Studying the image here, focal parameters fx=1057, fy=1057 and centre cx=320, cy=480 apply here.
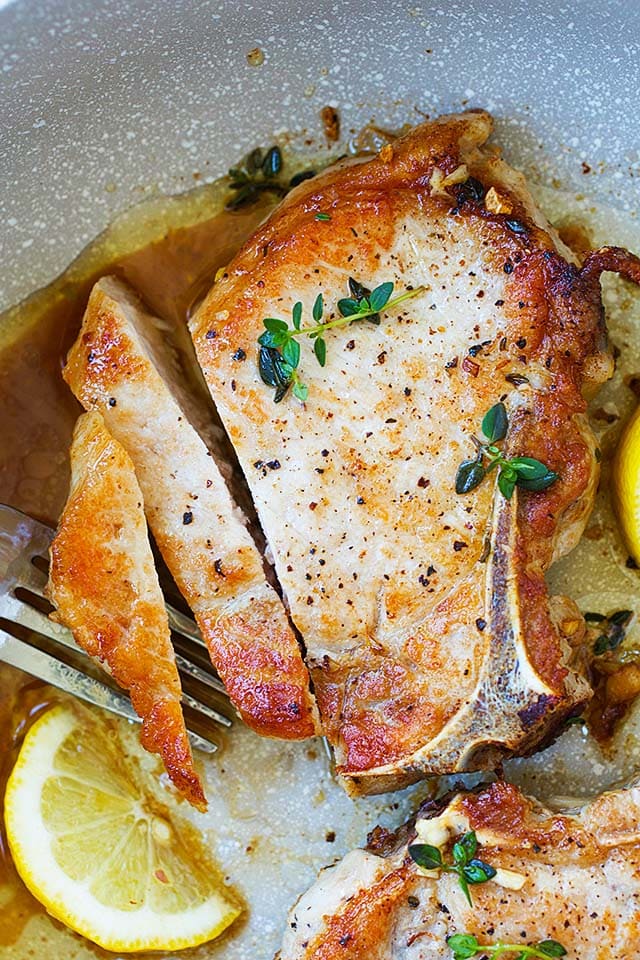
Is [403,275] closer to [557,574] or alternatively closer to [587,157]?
[587,157]

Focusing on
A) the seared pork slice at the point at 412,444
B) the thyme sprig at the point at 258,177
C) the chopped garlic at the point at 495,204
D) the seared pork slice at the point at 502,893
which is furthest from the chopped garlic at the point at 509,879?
the thyme sprig at the point at 258,177

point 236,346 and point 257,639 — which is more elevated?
point 236,346

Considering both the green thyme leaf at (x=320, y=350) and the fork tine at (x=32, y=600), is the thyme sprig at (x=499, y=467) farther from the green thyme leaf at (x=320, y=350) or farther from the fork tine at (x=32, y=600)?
the fork tine at (x=32, y=600)

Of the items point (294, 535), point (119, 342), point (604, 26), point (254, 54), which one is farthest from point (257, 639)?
point (604, 26)

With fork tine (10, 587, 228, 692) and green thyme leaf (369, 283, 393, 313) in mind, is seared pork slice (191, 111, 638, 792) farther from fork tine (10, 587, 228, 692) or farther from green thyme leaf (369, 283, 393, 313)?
fork tine (10, 587, 228, 692)

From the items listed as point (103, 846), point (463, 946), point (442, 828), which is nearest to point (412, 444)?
point (442, 828)

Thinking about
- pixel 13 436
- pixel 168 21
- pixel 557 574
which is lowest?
pixel 557 574
